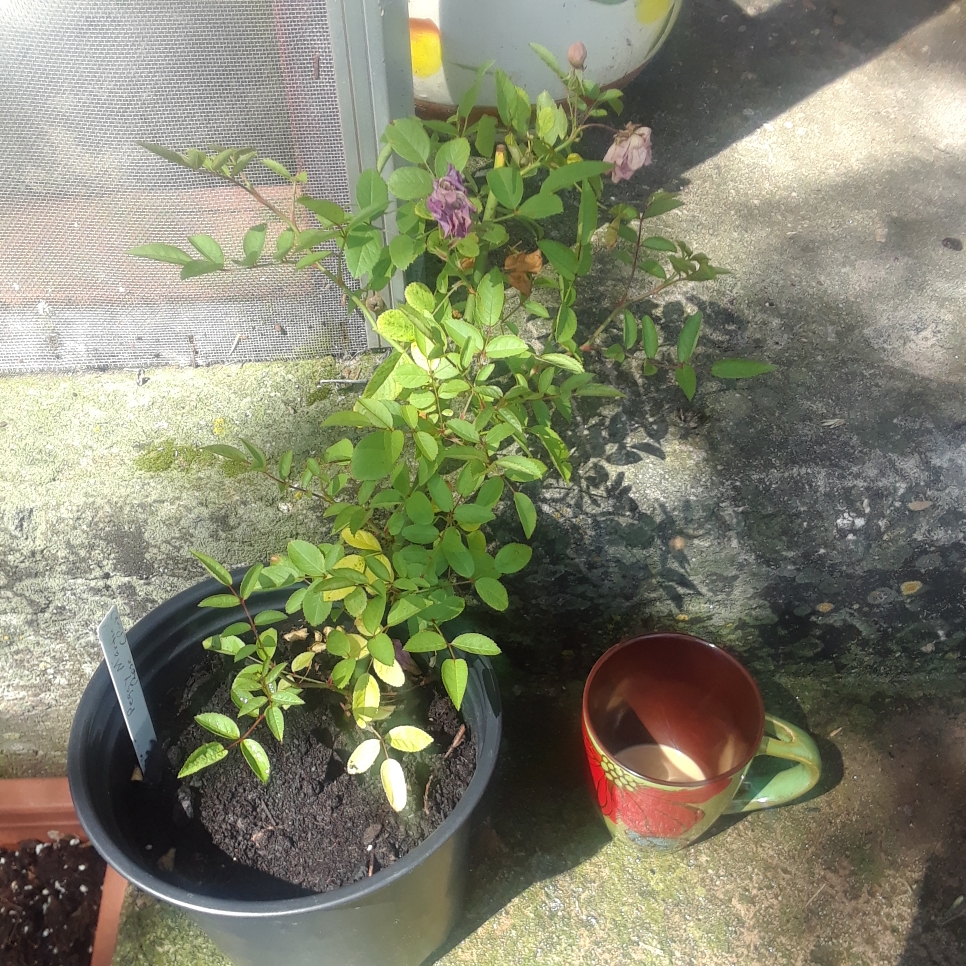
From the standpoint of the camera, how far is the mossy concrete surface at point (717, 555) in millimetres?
1098

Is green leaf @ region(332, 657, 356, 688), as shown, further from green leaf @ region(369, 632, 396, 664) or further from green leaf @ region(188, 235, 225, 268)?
green leaf @ region(188, 235, 225, 268)

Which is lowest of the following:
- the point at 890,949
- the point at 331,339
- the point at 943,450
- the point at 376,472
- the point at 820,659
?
the point at 890,949

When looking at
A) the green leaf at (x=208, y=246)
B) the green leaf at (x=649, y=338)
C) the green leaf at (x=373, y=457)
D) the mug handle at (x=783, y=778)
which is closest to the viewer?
the green leaf at (x=373, y=457)

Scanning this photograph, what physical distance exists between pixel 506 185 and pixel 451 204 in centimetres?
7

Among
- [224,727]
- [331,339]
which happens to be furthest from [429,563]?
[331,339]

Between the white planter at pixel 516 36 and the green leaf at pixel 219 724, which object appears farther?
the white planter at pixel 516 36

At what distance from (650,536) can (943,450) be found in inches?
16.4

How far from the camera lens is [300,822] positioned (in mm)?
913

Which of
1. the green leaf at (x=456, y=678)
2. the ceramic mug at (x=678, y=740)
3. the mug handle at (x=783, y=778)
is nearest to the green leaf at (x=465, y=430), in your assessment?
the green leaf at (x=456, y=678)

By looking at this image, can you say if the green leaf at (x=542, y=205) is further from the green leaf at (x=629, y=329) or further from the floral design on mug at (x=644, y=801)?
the floral design on mug at (x=644, y=801)

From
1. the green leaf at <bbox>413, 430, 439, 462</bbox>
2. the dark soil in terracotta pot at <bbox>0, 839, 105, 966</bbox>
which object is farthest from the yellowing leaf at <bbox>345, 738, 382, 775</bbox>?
the dark soil in terracotta pot at <bbox>0, 839, 105, 966</bbox>

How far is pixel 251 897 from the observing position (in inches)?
33.8

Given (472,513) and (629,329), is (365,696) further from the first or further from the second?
(629,329)

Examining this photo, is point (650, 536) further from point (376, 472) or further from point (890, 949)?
point (890, 949)
